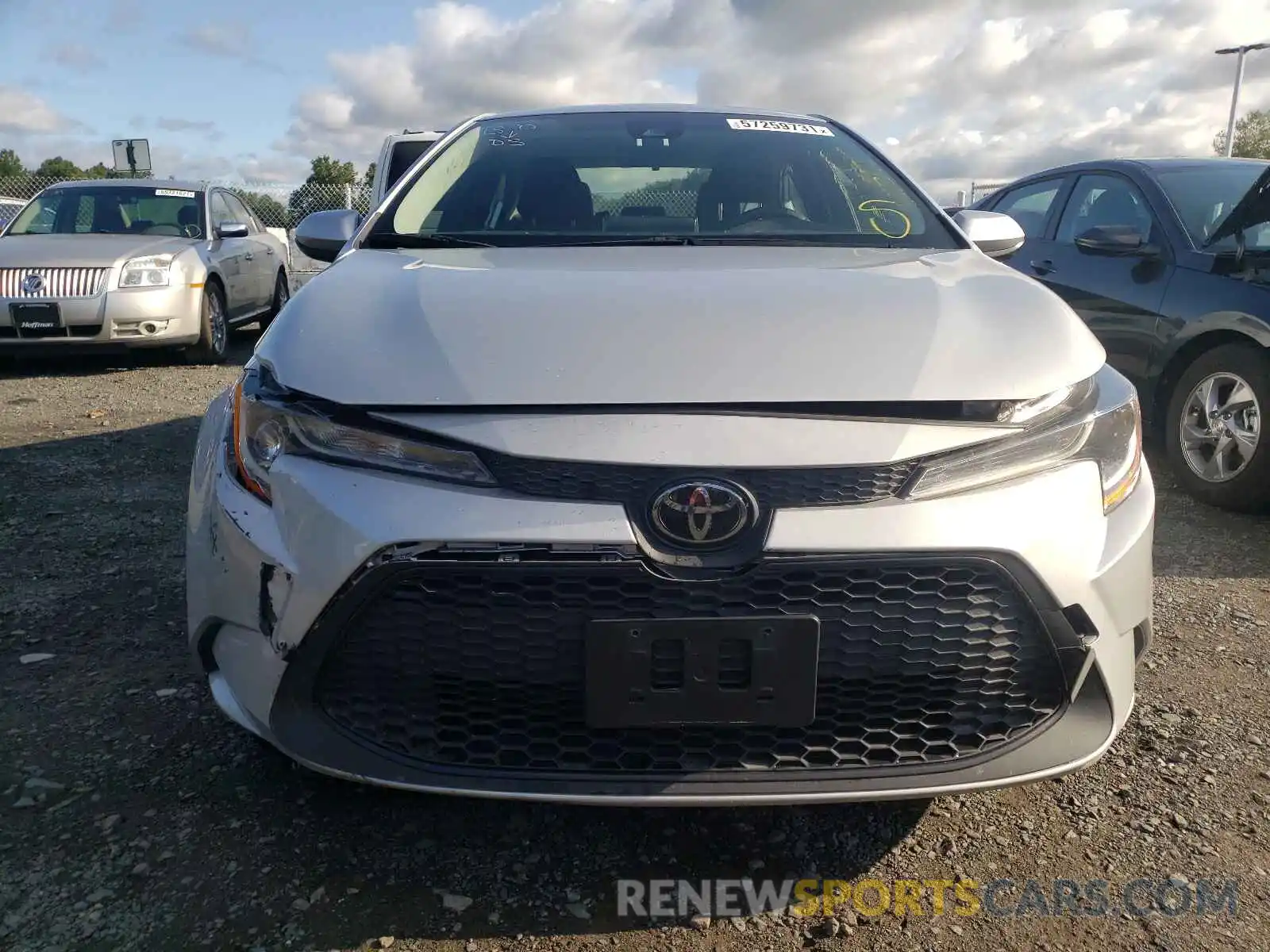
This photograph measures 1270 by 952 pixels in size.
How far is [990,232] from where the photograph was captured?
269cm

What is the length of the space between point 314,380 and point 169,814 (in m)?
0.95

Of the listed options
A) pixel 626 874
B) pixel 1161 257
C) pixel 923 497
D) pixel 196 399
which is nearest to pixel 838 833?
pixel 626 874

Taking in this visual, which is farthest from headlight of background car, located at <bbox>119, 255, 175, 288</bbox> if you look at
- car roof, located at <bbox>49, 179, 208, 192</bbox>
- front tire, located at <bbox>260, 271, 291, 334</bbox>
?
front tire, located at <bbox>260, 271, 291, 334</bbox>

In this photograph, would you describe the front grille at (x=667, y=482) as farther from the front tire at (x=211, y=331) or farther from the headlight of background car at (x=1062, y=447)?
the front tire at (x=211, y=331)

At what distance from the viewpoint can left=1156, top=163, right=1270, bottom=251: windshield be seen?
4254 mm

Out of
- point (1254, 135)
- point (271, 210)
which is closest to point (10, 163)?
point (271, 210)

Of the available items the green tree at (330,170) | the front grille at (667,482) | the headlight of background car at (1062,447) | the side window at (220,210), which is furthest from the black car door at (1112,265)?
the green tree at (330,170)

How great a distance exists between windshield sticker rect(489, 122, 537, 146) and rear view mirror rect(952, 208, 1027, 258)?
1284mm

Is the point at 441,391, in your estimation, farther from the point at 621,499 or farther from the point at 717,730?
the point at 717,730

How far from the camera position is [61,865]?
1770 mm

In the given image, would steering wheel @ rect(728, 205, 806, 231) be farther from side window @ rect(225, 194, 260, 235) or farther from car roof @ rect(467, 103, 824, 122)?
side window @ rect(225, 194, 260, 235)

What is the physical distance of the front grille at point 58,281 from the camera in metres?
6.66

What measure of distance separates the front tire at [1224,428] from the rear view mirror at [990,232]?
1595 millimetres

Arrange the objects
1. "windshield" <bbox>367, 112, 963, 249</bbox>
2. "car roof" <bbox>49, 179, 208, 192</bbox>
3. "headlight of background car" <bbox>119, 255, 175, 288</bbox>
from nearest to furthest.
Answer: "windshield" <bbox>367, 112, 963, 249</bbox> < "headlight of background car" <bbox>119, 255, 175, 288</bbox> < "car roof" <bbox>49, 179, 208, 192</bbox>
